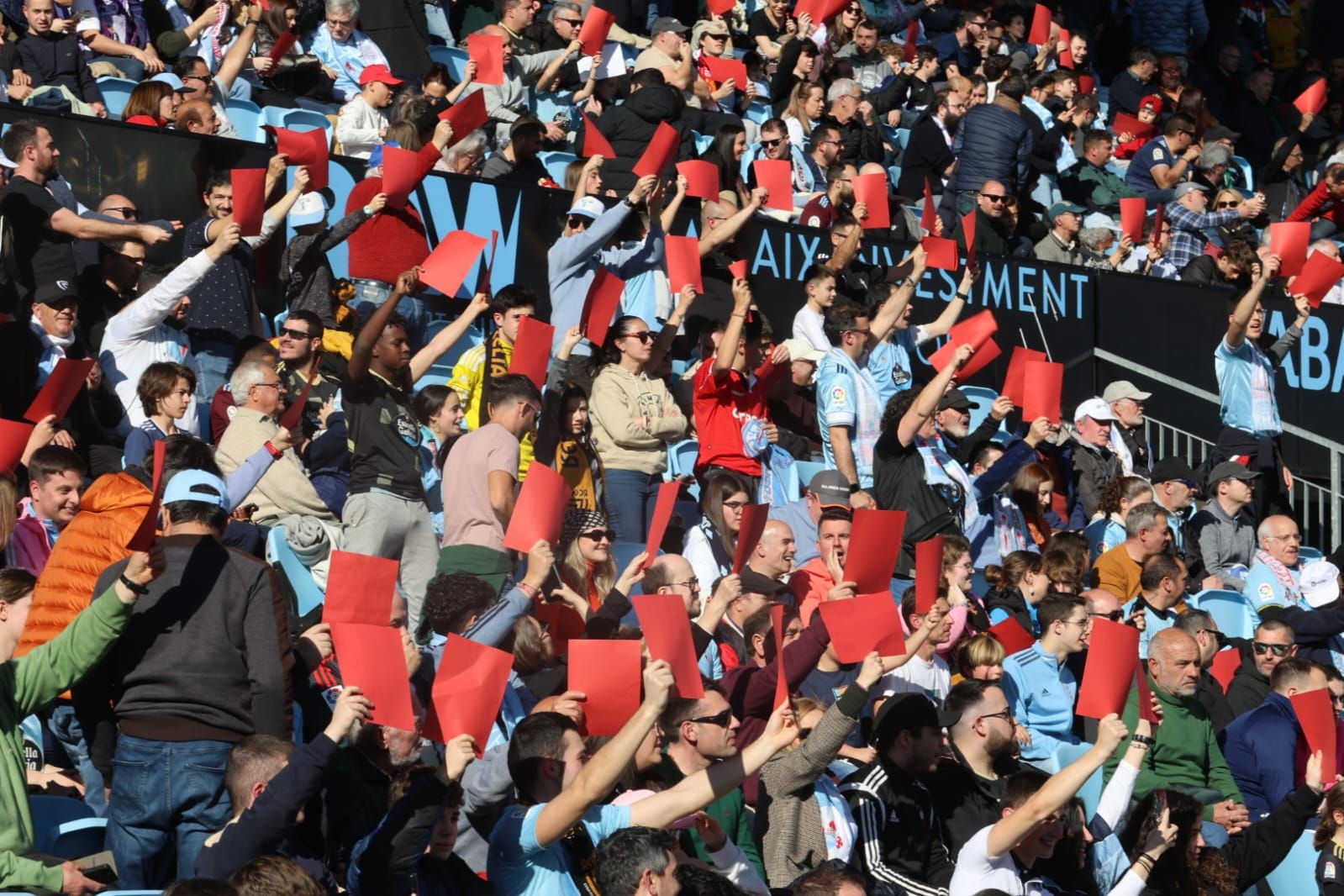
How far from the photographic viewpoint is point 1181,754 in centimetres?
841

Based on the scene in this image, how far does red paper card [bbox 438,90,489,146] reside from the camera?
10203 mm

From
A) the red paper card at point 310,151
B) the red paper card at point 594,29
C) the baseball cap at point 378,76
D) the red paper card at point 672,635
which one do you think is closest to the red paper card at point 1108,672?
the red paper card at point 672,635

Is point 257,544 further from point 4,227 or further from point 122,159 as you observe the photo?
point 122,159

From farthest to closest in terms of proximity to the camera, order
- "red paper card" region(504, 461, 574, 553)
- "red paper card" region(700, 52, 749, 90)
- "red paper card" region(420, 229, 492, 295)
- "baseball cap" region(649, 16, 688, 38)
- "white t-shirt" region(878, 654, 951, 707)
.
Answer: "red paper card" region(700, 52, 749, 90)
"baseball cap" region(649, 16, 688, 38)
"red paper card" region(420, 229, 492, 295)
"white t-shirt" region(878, 654, 951, 707)
"red paper card" region(504, 461, 574, 553)

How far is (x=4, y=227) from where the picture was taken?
8.50 metres

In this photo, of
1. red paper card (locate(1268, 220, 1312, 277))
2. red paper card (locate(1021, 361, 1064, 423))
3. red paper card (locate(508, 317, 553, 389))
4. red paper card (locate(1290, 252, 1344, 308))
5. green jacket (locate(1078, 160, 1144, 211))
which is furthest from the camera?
green jacket (locate(1078, 160, 1144, 211))

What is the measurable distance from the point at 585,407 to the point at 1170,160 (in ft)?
27.3

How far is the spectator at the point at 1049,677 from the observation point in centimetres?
863

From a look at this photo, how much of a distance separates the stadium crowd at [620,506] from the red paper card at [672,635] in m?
0.01

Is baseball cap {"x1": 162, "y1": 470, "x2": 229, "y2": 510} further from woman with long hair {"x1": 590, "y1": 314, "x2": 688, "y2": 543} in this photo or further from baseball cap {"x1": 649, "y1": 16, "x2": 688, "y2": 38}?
baseball cap {"x1": 649, "y1": 16, "x2": 688, "y2": 38}

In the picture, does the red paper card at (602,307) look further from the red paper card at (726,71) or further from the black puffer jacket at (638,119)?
the red paper card at (726,71)

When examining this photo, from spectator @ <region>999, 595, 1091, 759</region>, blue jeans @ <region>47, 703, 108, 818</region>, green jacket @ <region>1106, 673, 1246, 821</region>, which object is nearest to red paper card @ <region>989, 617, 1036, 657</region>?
spectator @ <region>999, 595, 1091, 759</region>

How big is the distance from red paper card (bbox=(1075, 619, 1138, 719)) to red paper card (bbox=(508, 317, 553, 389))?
2733mm

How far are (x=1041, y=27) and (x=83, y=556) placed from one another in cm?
1338
